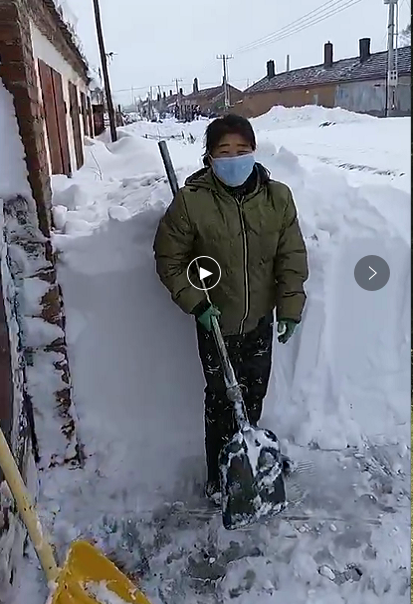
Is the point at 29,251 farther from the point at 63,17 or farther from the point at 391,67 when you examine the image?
the point at 391,67

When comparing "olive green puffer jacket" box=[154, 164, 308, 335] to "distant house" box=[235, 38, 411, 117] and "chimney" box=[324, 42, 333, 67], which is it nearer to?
"distant house" box=[235, 38, 411, 117]

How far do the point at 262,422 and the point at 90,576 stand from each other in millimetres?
1212

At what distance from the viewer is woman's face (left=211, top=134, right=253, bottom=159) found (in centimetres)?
212

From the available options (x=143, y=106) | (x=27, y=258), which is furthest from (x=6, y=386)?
(x=143, y=106)

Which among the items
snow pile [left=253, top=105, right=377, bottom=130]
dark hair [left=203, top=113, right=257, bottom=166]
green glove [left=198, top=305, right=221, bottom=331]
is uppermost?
snow pile [left=253, top=105, right=377, bottom=130]

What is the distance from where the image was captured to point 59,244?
255 centimetres

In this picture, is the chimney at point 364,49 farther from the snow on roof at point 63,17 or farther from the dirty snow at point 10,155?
the dirty snow at point 10,155

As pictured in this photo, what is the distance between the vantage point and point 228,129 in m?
2.11

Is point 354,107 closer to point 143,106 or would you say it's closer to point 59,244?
point 143,106

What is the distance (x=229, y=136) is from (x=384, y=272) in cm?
128

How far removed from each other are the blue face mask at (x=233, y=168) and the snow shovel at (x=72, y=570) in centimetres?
115
